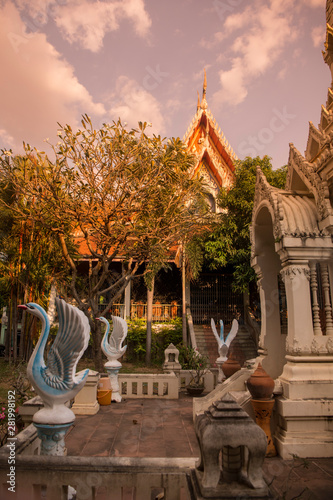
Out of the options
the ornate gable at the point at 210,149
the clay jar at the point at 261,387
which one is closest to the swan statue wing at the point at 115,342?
the clay jar at the point at 261,387

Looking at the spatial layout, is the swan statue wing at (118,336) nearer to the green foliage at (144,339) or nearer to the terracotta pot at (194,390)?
the terracotta pot at (194,390)

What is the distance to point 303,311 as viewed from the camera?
15.5ft

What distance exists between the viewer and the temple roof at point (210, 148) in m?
19.0

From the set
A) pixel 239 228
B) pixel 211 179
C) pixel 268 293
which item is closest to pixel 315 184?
pixel 268 293

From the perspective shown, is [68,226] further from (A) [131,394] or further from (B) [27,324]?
(A) [131,394]

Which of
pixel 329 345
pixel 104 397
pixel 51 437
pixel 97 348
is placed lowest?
pixel 104 397

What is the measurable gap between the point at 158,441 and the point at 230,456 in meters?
3.22

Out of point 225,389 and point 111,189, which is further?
point 111,189

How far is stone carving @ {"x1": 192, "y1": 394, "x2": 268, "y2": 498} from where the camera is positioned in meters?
2.26

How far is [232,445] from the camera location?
7.63 ft

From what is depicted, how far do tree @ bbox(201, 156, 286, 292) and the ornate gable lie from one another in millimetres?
2860

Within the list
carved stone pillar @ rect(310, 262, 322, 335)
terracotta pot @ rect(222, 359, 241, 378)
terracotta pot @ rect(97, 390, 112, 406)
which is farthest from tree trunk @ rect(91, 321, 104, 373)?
carved stone pillar @ rect(310, 262, 322, 335)

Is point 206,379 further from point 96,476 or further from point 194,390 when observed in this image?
point 96,476

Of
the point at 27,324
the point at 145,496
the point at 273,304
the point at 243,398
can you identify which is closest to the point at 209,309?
the point at 27,324
